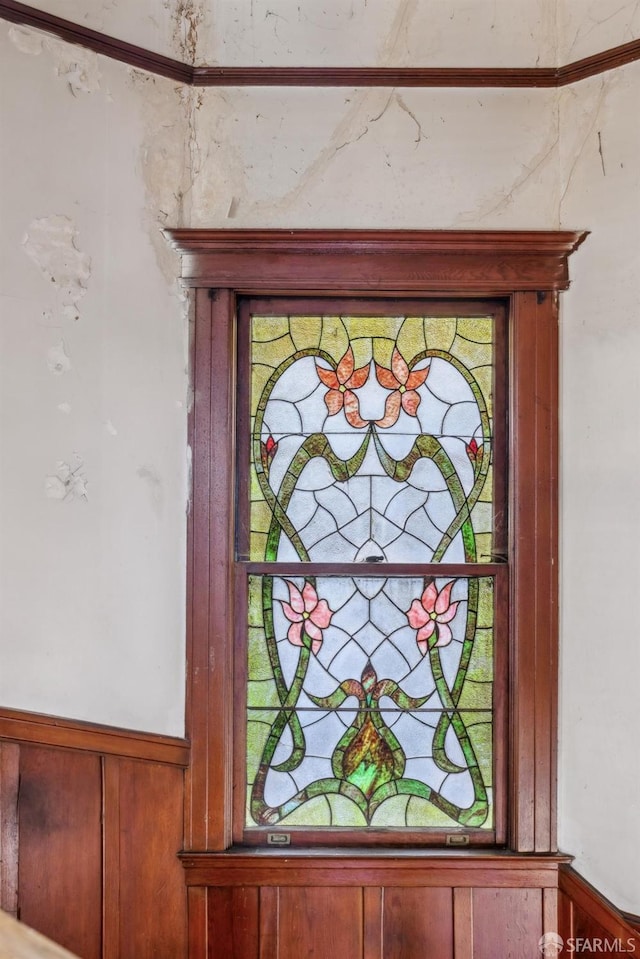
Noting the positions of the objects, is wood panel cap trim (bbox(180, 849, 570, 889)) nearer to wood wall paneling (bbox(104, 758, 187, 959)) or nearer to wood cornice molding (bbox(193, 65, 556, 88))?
wood wall paneling (bbox(104, 758, 187, 959))

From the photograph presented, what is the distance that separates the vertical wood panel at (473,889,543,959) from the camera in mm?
1777

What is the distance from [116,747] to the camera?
5.65ft

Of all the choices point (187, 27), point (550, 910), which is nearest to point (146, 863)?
point (550, 910)

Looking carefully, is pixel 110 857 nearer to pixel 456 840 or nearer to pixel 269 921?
pixel 269 921

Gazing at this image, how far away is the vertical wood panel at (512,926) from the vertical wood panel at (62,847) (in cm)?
98

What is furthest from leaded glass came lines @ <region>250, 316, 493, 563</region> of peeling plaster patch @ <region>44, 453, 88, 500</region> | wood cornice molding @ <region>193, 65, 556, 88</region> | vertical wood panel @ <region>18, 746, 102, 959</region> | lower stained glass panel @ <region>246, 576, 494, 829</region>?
vertical wood panel @ <region>18, 746, 102, 959</region>

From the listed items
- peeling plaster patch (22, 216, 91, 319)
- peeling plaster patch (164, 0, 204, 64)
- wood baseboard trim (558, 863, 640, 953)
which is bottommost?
wood baseboard trim (558, 863, 640, 953)

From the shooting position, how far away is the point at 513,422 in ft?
6.01

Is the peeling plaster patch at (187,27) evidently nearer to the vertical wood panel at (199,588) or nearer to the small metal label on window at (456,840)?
the vertical wood panel at (199,588)

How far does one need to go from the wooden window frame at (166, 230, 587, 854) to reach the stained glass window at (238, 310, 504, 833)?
8 centimetres

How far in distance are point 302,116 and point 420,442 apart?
3.02ft

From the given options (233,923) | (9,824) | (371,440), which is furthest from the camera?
(371,440)

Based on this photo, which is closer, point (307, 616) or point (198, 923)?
point (198, 923)

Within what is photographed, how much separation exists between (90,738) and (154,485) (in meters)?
0.65
